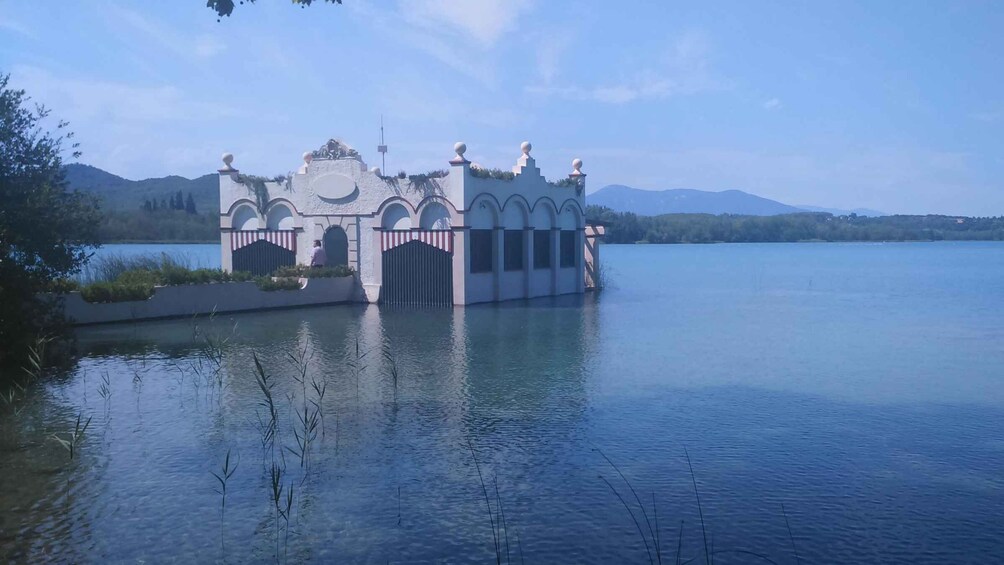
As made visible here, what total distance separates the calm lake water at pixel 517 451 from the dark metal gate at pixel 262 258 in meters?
9.52

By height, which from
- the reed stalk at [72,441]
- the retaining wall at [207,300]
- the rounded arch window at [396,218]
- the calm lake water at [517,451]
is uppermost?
the rounded arch window at [396,218]

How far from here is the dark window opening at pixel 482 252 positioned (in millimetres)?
26531

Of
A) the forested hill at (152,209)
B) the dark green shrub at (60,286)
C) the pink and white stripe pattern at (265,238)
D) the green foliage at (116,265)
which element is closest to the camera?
the dark green shrub at (60,286)

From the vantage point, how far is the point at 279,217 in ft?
93.2

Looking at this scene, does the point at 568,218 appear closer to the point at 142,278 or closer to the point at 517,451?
the point at 142,278

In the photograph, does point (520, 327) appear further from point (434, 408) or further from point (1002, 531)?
point (1002, 531)

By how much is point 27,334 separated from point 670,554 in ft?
37.2

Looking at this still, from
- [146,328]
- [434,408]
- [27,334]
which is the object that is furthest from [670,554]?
[146,328]

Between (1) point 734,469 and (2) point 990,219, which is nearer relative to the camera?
(1) point 734,469

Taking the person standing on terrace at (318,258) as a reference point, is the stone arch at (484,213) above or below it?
above

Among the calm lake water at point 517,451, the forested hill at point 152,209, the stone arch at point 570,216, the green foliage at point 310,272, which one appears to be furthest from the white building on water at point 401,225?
the calm lake water at point 517,451

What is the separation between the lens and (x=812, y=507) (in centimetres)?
780

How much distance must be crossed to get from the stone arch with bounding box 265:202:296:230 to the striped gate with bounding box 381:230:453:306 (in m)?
3.51

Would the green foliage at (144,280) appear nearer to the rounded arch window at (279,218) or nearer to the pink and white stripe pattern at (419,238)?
the rounded arch window at (279,218)
